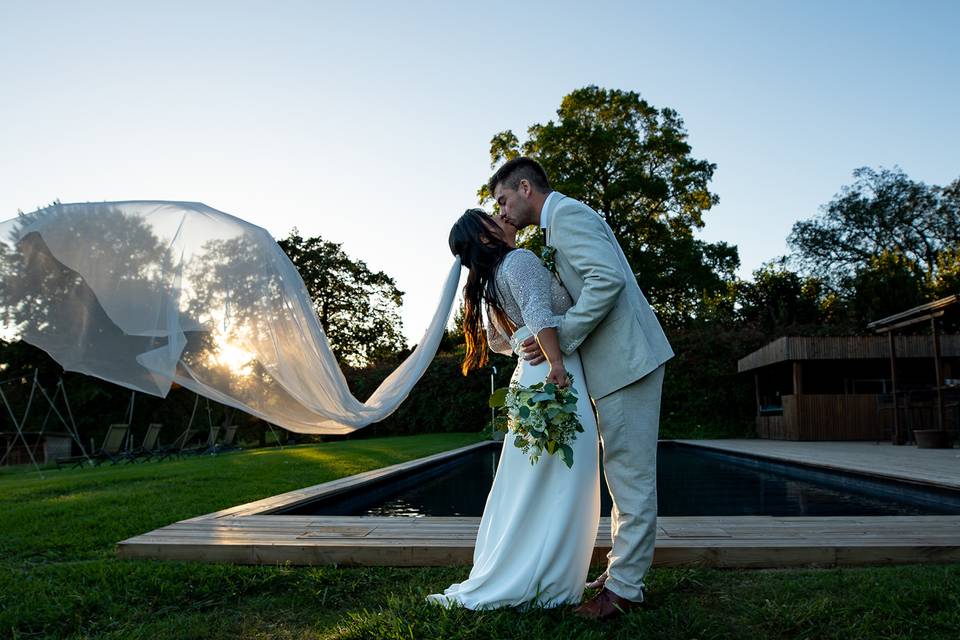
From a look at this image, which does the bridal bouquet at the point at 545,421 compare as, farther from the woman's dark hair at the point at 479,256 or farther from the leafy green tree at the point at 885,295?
the leafy green tree at the point at 885,295

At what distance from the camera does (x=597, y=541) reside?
337 cm

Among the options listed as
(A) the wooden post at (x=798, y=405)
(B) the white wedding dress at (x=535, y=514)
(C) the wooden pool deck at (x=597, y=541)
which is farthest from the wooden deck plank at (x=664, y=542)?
(A) the wooden post at (x=798, y=405)

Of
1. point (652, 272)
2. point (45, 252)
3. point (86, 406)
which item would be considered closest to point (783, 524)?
point (45, 252)

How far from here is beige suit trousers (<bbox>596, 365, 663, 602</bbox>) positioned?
2349 mm

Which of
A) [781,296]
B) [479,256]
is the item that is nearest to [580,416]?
[479,256]

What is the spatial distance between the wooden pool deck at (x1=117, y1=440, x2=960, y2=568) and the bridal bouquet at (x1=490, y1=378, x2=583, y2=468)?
1.04 m

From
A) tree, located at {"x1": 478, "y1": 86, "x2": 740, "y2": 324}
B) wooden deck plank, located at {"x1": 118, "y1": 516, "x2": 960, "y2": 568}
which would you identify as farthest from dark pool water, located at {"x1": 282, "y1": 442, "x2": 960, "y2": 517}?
tree, located at {"x1": 478, "y1": 86, "x2": 740, "y2": 324}

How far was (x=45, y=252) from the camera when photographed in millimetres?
3340

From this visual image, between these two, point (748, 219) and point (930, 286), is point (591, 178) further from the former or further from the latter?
point (930, 286)

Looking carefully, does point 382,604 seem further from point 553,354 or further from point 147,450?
point 147,450

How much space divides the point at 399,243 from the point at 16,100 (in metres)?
6.85

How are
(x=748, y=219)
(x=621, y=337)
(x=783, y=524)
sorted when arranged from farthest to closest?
1. (x=748, y=219)
2. (x=783, y=524)
3. (x=621, y=337)

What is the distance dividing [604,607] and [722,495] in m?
5.05

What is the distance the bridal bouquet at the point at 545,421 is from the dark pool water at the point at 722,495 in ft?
10.4
